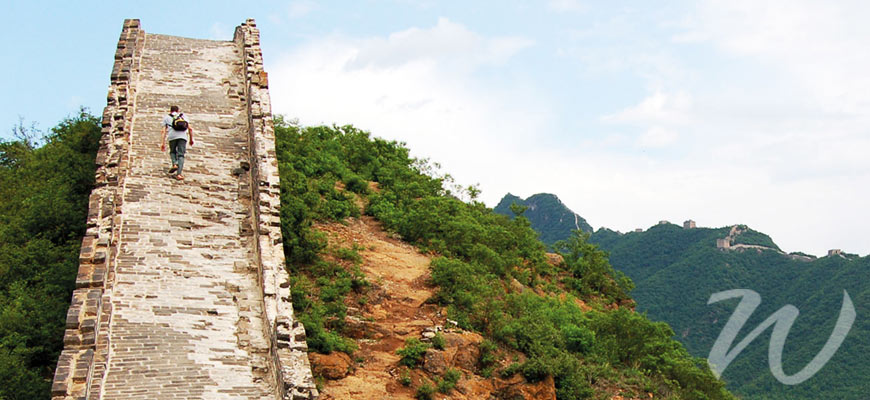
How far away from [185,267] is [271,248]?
101 centimetres

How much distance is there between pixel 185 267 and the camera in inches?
378

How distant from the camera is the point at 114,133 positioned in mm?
11859

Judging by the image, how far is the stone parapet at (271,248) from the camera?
8.03 metres

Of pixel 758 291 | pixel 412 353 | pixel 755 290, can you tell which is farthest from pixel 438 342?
pixel 755 290

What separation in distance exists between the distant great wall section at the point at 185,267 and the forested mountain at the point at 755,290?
17.6 meters

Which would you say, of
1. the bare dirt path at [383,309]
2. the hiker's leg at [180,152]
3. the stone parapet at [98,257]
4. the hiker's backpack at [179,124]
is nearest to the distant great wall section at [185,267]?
the stone parapet at [98,257]

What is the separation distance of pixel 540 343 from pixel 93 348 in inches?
244

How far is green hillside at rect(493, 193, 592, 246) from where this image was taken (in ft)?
148

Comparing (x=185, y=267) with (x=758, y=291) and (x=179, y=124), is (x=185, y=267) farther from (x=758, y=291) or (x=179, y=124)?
(x=758, y=291)

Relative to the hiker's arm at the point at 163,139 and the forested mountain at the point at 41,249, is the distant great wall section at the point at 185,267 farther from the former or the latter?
the forested mountain at the point at 41,249

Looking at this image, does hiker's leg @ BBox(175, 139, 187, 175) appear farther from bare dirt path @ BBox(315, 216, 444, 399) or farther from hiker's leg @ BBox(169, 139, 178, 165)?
bare dirt path @ BBox(315, 216, 444, 399)

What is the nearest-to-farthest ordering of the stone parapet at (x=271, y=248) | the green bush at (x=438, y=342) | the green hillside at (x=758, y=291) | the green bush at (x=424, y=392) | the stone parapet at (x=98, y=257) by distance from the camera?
1. the stone parapet at (x=98, y=257)
2. the stone parapet at (x=271, y=248)
3. the green bush at (x=424, y=392)
4. the green bush at (x=438, y=342)
5. the green hillside at (x=758, y=291)

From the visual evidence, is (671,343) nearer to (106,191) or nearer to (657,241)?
(106,191)

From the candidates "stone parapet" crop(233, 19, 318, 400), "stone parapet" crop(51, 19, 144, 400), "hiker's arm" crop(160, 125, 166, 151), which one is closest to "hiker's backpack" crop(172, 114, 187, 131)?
"hiker's arm" crop(160, 125, 166, 151)
